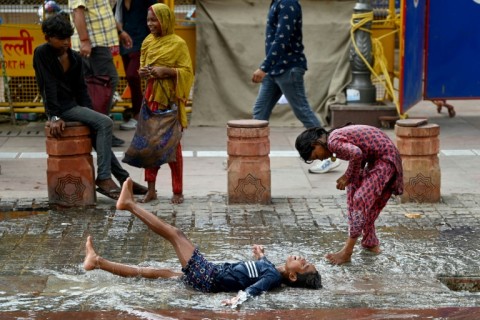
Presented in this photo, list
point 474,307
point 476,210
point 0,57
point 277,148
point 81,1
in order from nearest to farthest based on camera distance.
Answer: point 474,307 → point 476,210 → point 81,1 → point 277,148 → point 0,57

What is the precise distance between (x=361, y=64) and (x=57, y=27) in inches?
192

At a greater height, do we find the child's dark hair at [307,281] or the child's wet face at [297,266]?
the child's wet face at [297,266]

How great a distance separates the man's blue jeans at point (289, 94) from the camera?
32.9 ft

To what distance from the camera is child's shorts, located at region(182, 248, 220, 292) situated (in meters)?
6.52

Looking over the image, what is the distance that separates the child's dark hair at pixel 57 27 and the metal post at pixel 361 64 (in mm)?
4750

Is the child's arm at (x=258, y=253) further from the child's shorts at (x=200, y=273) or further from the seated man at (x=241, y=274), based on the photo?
the child's shorts at (x=200, y=273)

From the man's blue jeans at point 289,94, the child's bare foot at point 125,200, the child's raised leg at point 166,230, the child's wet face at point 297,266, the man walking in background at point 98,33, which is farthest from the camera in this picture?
the man walking in background at point 98,33

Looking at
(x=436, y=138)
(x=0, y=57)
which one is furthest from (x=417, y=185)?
(x=0, y=57)

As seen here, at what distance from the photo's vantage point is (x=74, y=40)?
35.7 ft

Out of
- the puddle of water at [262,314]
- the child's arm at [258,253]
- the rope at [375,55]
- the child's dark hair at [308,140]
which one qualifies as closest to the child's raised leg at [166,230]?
the child's arm at [258,253]

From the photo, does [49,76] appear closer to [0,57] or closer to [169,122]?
[169,122]

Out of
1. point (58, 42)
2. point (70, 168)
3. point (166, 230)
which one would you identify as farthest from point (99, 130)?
point (166, 230)

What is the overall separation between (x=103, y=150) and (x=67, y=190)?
18.3 inches

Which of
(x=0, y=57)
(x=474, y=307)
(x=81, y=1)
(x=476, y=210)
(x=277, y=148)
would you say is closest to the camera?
(x=474, y=307)
